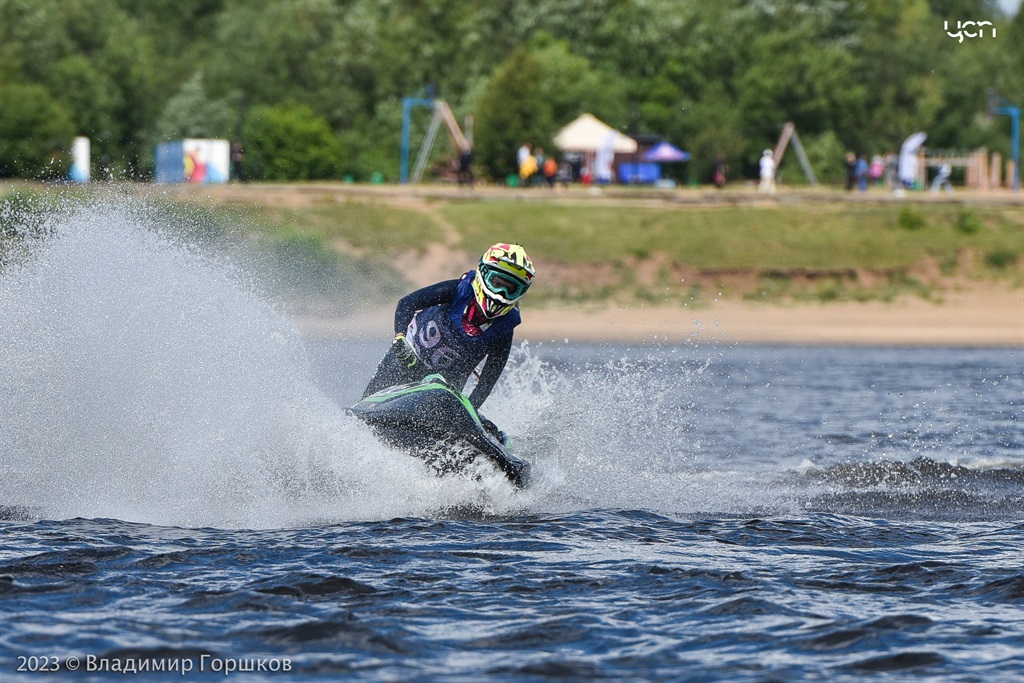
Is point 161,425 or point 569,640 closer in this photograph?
point 569,640

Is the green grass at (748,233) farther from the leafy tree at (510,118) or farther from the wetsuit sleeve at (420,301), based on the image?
the wetsuit sleeve at (420,301)

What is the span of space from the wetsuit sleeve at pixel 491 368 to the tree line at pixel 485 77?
170 feet

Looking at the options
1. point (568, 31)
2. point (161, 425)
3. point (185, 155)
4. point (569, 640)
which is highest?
point (568, 31)

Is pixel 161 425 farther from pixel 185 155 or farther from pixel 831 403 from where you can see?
pixel 185 155

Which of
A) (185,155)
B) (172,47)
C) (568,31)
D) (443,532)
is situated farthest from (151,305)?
(172,47)

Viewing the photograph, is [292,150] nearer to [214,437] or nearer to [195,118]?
[195,118]

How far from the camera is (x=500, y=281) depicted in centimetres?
1150

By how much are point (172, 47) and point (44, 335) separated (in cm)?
8280

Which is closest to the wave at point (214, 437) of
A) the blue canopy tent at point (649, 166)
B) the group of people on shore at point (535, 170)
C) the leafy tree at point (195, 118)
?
the group of people on shore at point (535, 170)

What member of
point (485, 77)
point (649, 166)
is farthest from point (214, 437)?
point (485, 77)

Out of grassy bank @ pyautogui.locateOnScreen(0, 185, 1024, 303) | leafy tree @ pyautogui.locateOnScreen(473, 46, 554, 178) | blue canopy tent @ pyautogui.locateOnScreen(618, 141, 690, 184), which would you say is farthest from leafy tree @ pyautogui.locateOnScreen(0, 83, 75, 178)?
blue canopy tent @ pyautogui.locateOnScreen(618, 141, 690, 184)

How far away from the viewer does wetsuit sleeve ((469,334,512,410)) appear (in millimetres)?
11930

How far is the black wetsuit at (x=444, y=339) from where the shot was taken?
38.7ft

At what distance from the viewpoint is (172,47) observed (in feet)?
299
